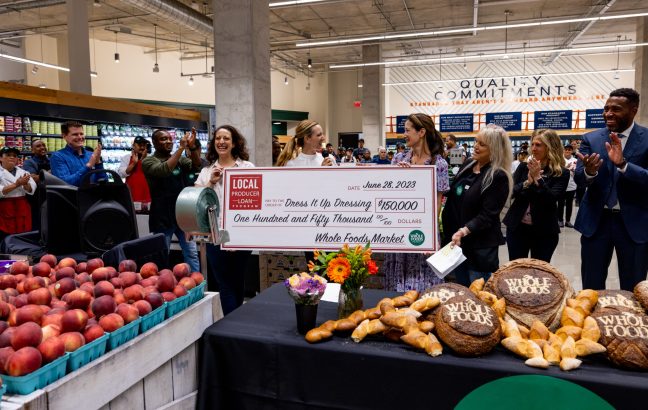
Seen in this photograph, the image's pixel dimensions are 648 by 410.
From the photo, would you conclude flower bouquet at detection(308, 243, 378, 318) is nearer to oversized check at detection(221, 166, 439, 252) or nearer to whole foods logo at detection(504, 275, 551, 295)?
whole foods logo at detection(504, 275, 551, 295)

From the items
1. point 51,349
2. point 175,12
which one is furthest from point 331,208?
point 175,12

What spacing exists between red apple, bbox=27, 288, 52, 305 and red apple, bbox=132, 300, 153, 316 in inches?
12.3

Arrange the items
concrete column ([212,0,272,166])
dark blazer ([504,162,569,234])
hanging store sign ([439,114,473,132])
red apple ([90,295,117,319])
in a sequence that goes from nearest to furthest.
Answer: red apple ([90,295,117,319]), dark blazer ([504,162,569,234]), concrete column ([212,0,272,166]), hanging store sign ([439,114,473,132])

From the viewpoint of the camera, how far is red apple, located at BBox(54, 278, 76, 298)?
68.7 inches

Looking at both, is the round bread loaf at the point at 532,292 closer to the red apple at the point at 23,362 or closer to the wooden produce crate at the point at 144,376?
the wooden produce crate at the point at 144,376

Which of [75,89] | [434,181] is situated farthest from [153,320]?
[75,89]

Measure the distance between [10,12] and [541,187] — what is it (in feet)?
49.1

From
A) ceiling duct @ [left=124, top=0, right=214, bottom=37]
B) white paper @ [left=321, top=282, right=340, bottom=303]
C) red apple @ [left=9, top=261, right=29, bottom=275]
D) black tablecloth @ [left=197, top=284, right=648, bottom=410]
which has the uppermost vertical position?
ceiling duct @ [left=124, top=0, right=214, bottom=37]

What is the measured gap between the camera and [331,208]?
2688 millimetres

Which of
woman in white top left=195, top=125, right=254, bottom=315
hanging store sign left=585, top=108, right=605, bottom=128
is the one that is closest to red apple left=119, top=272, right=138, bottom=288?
woman in white top left=195, top=125, right=254, bottom=315

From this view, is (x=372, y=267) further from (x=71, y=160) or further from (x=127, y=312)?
(x=71, y=160)

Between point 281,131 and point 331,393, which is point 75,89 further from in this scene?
point 281,131

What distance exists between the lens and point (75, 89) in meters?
10.3

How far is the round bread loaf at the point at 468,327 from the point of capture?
152cm
